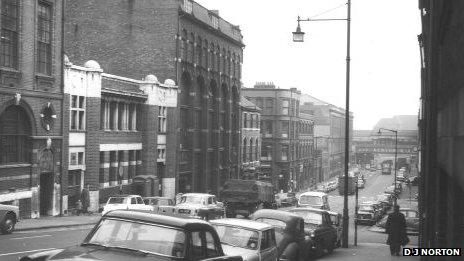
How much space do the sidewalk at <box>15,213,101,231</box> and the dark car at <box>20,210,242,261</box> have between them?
61.3 ft

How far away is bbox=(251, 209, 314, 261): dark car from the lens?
15.2m

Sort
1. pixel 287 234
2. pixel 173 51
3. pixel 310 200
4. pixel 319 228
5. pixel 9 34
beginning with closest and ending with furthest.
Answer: pixel 287 234 < pixel 319 228 < pixel 9 34 < pixel 310 200 < pixel 173 51

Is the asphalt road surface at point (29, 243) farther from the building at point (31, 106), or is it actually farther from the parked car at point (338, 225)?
the parked car at point (338, 225)

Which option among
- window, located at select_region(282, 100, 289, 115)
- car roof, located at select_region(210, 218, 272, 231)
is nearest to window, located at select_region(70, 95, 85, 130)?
car roof, located at select_region(210, 218, 272, 231)

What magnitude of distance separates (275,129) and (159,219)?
82110mm

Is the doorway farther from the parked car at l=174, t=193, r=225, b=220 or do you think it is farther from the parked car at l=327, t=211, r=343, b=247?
the parked car at l=327, t=211, r=343, b=247

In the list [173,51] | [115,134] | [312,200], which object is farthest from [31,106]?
[173,51]

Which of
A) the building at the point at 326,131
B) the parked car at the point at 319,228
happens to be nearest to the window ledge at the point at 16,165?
the parked car at the point at 319,228

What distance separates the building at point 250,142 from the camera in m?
72.8

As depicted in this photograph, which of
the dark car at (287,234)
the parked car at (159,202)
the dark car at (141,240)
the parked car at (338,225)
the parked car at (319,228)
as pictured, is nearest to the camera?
the dark car at (141,240)

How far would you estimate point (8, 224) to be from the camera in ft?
76.2

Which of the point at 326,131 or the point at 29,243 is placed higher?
the point at 326,131

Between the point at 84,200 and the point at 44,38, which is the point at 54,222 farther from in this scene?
the point at 44,38

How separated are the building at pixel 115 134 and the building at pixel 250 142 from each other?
74.7 ft
